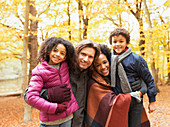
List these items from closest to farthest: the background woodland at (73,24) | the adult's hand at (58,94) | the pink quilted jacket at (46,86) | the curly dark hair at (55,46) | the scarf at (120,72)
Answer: the pink quilted jacket at (46,86) → the adult's hand at (58,94) → the curly dark hair at (55,46) → the scarf at (120,72) → the background woodland at (73,24)

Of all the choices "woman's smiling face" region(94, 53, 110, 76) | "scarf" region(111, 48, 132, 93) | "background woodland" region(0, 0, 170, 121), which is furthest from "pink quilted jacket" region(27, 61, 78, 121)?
"background woodland" region(0, 0, 170, 121)

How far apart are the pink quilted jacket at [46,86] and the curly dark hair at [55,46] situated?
9cm

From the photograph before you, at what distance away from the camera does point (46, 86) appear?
72.2 inches

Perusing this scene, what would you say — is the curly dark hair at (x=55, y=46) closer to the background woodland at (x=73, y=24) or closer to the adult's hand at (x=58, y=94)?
the adult's hand at (x=58, y=94)

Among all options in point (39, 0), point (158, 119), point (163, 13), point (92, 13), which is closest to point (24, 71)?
point (92, 13)

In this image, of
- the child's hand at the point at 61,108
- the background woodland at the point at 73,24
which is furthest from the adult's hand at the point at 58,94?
the background woodland at the point at 73,24

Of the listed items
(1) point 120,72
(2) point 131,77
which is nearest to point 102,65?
(1) point 120,72

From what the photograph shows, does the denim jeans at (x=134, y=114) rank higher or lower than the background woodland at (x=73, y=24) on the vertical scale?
lower

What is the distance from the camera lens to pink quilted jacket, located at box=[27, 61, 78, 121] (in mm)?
1609

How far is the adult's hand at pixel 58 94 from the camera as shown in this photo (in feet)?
5.70

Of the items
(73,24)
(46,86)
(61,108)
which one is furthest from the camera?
(73,24)

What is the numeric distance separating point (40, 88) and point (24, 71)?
496 centimetres

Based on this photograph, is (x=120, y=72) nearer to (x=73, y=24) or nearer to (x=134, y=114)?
(x=134, y=114)

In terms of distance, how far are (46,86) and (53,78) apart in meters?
0.13
